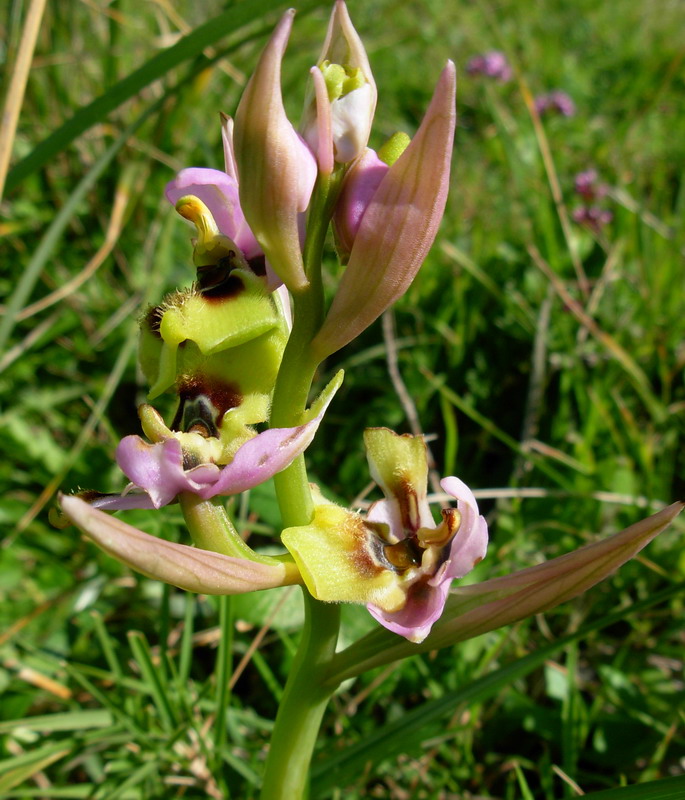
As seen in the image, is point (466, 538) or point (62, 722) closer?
point (466, 538)

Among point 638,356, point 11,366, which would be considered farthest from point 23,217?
point 638,356

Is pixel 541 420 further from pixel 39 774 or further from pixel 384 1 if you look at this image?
pixel 384 1

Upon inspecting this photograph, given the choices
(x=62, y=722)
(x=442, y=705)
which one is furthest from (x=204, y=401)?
(x=62, y=722)

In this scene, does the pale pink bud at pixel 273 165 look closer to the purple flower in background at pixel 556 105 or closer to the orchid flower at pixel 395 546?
the orchid flower at pixel 395 546

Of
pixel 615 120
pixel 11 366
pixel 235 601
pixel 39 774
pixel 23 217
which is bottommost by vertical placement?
pixel 615 120

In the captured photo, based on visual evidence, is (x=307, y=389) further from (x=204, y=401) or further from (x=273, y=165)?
(x=273, y=165)

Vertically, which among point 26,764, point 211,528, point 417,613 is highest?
point 211,528

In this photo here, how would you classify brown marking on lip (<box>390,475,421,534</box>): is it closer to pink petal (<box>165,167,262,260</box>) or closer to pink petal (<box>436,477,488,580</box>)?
pink petal (<box>436,477,488,580</box>)

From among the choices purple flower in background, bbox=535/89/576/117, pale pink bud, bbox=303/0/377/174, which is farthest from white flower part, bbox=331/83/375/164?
purple flower in background, bbox=535/89/576/117

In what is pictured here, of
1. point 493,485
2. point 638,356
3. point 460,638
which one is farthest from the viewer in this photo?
point 638,356
